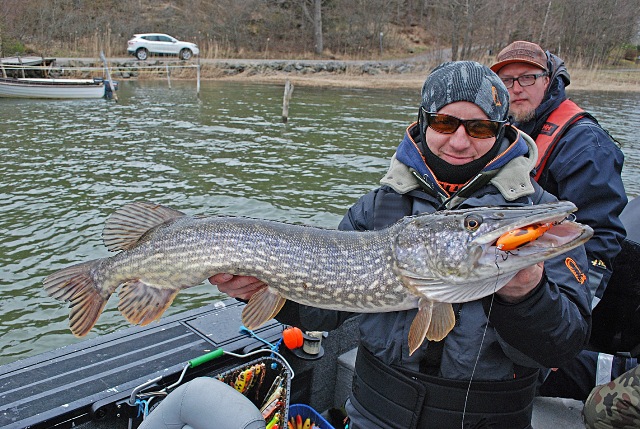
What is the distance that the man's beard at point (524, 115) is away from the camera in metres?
3.43

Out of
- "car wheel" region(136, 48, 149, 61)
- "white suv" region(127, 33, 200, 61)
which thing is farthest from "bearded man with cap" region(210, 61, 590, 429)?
"car wheel" region(136, 48, 149, 61)

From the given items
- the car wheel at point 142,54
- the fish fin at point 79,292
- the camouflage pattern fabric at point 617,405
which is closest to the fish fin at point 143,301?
the fish fin at point 79,292

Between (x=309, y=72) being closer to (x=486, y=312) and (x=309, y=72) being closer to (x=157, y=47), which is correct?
(x=157, y=47)

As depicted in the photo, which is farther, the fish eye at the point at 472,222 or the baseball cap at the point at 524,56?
the baseball cap at the point at 524,56

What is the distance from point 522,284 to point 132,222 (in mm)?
1661

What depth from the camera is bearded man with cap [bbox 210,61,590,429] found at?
1.67 m

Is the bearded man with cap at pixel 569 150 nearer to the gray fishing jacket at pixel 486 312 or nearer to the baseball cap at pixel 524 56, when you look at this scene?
the baseball cap at pixel 524 56

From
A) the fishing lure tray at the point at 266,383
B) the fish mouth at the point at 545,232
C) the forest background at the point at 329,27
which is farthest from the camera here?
the forest background at the point at 329,27

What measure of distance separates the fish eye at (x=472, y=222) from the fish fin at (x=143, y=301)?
127 cm

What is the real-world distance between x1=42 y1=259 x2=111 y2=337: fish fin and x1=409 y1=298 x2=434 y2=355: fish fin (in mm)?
1369

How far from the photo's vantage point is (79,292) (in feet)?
7.66

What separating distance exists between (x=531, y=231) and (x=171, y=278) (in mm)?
1441

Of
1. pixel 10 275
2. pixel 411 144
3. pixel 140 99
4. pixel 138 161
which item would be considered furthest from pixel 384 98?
pixel 411 144

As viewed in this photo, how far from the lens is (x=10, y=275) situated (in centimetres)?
598
